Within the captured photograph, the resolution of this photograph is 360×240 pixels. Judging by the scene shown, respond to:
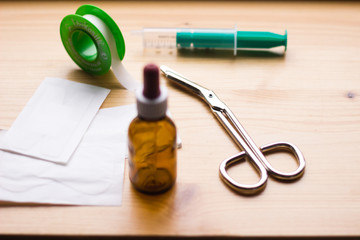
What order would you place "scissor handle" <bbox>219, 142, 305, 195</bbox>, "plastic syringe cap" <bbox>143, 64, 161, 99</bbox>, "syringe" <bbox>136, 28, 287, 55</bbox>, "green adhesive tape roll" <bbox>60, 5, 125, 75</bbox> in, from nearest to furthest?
"plastic syringe cap" <bbox>143, 64, 161, 99</bbox> < "scissor handle" <bbox>219, 142, 305, 195</bbox> < "green adhesive tape roll" <bbox>60, 5, 125, 75</bbox> < "syringe" <bbox>136, 28, 287, 55</bbox>

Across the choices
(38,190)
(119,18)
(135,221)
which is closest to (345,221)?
(135,221)

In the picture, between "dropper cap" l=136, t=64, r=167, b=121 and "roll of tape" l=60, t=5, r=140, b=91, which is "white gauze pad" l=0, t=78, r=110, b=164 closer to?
"roll of tape" l=60, t=5, r=140, b=91

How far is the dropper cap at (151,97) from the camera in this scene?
0.42m

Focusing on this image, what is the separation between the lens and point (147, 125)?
50cm

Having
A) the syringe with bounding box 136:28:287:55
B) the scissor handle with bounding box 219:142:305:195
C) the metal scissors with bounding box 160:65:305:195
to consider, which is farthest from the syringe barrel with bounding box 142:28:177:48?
the scissor handle with bounding box 219:142:305:195

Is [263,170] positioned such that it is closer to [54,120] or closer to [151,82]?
[151,82]

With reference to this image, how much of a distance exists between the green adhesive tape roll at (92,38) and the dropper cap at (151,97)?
0.23 metres

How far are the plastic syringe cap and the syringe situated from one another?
0.34m

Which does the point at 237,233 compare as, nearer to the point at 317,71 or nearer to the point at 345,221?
the point at 345,221

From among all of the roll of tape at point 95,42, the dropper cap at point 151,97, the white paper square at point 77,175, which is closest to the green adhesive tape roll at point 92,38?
the roll of tape at point 95,42

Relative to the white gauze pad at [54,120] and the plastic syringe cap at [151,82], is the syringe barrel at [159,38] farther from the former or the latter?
the plastic syringe cap at [151,82]

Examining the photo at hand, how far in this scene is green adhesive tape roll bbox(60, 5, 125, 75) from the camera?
2.11 feet

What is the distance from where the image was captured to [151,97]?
438mm

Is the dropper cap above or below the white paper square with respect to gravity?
above
